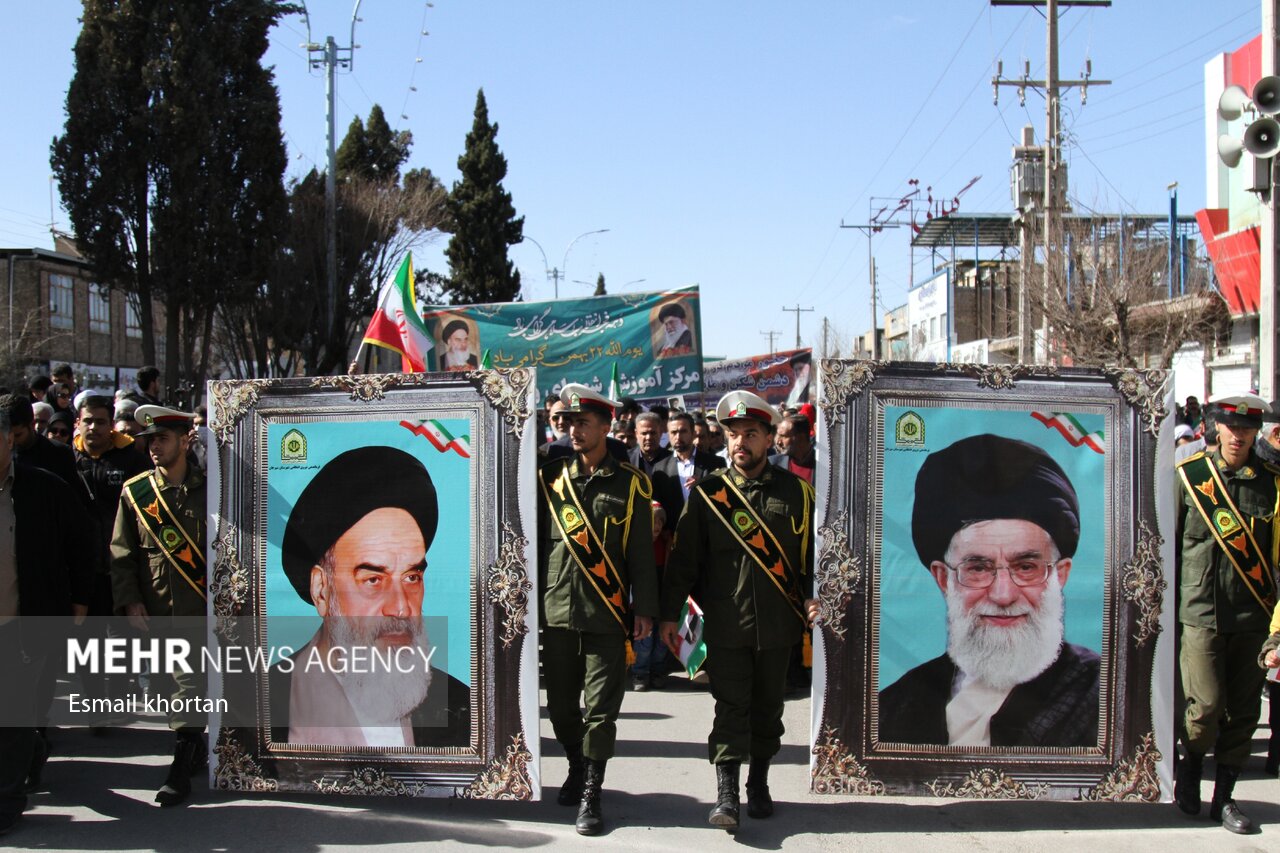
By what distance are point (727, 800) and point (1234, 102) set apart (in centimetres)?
781

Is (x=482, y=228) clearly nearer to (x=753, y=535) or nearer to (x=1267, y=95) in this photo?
(x=1267, y=95)

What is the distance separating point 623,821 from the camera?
16.5 feet

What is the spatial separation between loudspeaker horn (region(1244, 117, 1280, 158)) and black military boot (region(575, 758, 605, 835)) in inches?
298

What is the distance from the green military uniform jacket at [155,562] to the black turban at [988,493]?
3397 millimetres

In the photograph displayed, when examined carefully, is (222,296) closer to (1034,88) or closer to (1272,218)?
(1034,88)

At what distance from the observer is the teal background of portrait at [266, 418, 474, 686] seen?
5.03 meters

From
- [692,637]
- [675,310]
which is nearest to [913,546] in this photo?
[692,637]

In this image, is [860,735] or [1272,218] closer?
[860,735]

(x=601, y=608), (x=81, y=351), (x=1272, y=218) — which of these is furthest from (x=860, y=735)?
(x=81, y=351)

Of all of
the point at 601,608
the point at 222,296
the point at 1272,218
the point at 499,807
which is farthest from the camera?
the point at 222,296

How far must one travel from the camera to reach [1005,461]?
197 inches

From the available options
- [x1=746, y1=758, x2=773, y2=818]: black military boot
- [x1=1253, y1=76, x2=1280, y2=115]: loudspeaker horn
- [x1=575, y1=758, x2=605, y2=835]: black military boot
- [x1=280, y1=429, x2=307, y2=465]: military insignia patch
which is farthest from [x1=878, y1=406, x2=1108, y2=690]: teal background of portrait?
[x1=1253, y1=76, x2=1280, y2=115]: loudspeaker horn

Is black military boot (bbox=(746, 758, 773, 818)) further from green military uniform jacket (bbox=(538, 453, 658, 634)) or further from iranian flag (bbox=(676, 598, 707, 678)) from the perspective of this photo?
iranian flag (bbox=(676, 598, 707, 678))

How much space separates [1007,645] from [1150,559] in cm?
73
